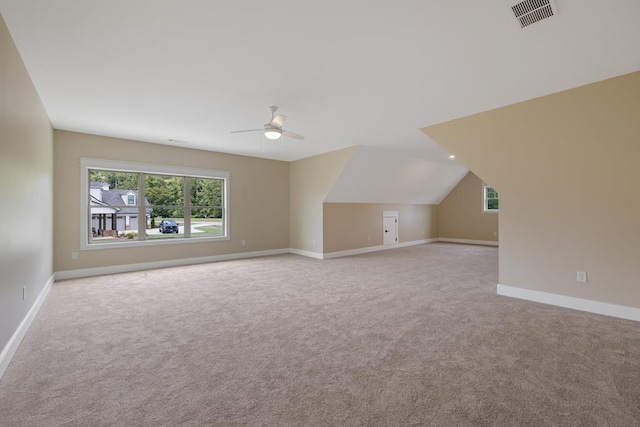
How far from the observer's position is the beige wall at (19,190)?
7.43ft

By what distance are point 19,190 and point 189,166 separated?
380cm

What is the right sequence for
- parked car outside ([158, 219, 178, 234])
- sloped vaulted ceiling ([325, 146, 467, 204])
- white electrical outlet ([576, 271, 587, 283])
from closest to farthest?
white electrical outlet ([576, 271, 587, 283]) → parked car outside ([158, 219, 178, 234]) → sloped vaulted ceiling ([325, 146, 467, 204])

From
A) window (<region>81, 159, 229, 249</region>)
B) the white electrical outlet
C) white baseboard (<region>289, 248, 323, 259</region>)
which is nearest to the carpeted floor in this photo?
the white electrical outlet

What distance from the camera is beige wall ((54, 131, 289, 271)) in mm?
5078

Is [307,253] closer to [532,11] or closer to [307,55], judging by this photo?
[307,55]

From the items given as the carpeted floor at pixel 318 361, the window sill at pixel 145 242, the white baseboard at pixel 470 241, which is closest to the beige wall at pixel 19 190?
the carpeted floor at pixel 318 361

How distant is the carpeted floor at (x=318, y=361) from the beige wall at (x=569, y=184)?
0.51 meters

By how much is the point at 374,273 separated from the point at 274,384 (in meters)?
3.73

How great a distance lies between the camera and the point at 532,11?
204cm

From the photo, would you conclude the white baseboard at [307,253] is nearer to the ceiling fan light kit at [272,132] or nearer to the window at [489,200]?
the ceiling fan light kit at [272,132]

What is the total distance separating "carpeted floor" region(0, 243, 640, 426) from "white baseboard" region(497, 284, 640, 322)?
144 millimetres

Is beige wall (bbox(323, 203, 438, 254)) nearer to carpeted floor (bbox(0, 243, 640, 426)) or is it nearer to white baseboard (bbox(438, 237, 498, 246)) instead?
white baseboard (bbox(438, 237, 498, 246))

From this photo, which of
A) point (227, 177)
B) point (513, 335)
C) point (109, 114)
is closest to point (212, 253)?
point (227, 177)

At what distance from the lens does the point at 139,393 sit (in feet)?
6.27
